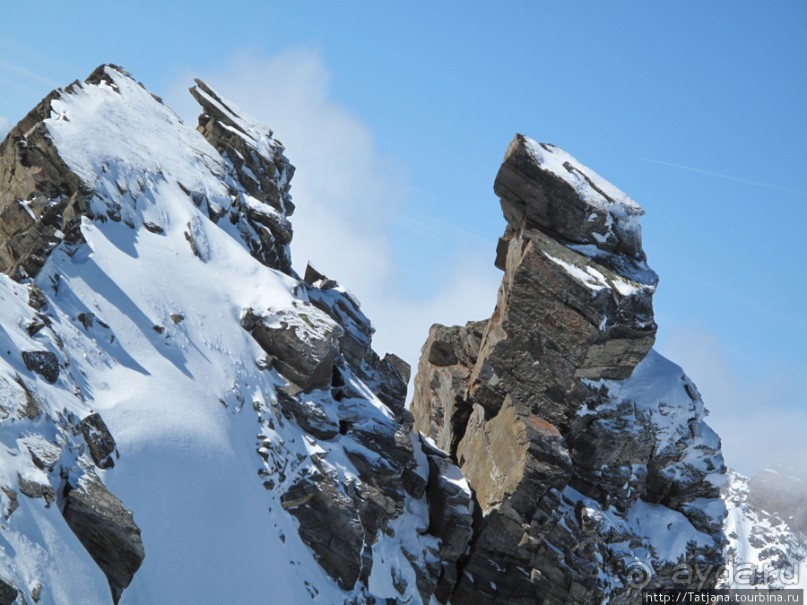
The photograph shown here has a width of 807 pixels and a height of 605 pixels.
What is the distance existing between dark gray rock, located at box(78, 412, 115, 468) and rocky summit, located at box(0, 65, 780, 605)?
0.22 ft

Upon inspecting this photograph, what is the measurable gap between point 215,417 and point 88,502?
31.1 ft

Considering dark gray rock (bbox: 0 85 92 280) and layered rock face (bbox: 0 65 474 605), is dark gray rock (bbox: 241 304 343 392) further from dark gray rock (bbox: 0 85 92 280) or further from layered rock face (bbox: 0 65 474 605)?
dark gray rock (bbox: 0 85 92 280)

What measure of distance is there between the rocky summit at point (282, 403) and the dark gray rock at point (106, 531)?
0.06 metres

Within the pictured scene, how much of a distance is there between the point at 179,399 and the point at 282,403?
22.4ft

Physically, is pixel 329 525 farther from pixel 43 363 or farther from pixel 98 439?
pixel 43 363

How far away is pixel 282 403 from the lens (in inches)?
1480

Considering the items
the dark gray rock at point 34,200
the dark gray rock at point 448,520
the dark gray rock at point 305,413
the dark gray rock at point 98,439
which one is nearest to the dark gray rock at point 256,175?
the dark gray rock at point 305,413

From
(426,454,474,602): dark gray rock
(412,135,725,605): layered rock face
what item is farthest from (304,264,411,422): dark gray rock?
(412,135,725,605): layered rock face

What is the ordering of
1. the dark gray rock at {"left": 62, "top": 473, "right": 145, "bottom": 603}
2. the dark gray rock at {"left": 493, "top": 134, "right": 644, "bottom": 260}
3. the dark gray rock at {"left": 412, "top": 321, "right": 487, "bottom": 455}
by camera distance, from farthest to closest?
the dark gray rock at {"left": 412, "top": 321, "right": 487, "bottom": 455} < the dark gray rock at {"left": 493, "top": 134, "right": 644, "bottom": 260} < the dark gray rock at {"left": 62, "top": 473, "right": 145, "bottom": 603}

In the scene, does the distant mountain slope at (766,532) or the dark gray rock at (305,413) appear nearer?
the dark gray rock at (305,413)

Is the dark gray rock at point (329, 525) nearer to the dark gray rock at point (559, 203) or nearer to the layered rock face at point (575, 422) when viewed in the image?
the layered rock face at point (575, 422)

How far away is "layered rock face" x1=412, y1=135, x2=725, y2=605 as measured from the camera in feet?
145

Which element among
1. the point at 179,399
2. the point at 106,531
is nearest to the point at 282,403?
the point at 179,399

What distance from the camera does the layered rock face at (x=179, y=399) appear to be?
23.7 metres
